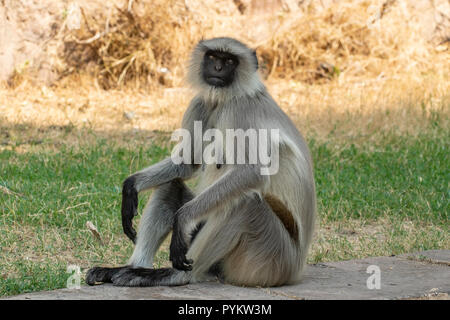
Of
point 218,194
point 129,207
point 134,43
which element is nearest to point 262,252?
point 218,194

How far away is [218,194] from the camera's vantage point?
144 inches

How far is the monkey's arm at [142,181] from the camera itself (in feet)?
13.4

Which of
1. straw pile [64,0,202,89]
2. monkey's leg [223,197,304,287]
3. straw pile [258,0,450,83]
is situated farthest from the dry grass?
monkey's leg [223,197,304,287]

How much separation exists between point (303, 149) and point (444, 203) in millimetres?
2770

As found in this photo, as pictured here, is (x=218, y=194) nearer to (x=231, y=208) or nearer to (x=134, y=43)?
(x=231, y=208)

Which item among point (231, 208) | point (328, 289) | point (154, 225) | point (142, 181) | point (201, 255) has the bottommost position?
point (328, 289)

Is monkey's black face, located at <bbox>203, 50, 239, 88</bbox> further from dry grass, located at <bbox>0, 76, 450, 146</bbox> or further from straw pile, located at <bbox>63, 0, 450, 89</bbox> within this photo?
straw pile, located at <bbox>63, 0, 450, 89</bbox>

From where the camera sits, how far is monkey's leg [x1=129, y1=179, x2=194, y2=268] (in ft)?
12.9

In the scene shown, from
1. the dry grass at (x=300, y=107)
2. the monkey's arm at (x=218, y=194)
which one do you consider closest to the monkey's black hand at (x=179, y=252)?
the monkey's arm at (x=218, y=194)

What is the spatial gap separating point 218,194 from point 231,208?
0.10 meters

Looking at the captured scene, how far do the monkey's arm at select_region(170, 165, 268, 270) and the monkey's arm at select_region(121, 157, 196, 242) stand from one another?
0.52 metres

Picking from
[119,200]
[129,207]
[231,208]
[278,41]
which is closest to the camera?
[231,208]

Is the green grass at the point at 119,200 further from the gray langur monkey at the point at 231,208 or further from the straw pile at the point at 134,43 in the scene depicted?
the straw pile at the point at 134,43
